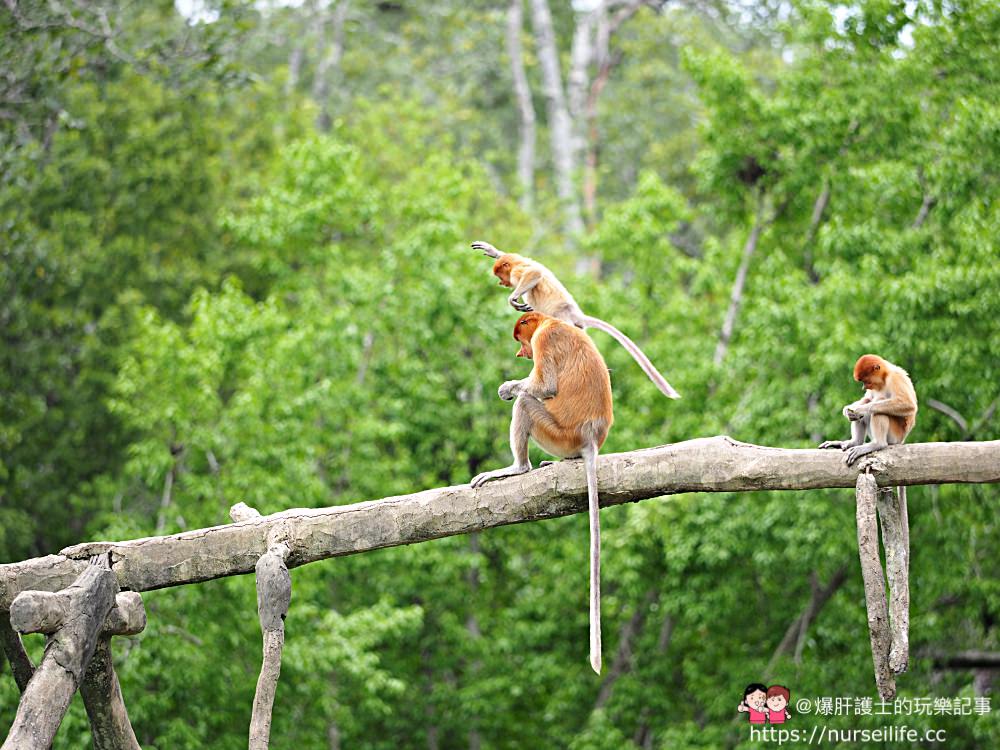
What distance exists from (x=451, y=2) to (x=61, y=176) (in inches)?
498

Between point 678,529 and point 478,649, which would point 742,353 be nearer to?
point 678,529

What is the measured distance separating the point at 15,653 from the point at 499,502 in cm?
242

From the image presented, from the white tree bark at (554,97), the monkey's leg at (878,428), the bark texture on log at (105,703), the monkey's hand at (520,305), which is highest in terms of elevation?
the white tree bark at (554,97)

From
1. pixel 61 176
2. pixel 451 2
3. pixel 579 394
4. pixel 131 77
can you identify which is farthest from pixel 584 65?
pixel 579 394

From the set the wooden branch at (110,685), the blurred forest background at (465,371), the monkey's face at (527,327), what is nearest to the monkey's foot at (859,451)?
the monkey's face at (527,327)

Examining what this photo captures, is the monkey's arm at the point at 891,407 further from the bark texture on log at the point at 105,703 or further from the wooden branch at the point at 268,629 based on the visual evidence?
the bark texture on log at the point at 105,703

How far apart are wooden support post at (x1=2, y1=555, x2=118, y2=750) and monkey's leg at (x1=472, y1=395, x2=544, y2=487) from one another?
63.9 inches

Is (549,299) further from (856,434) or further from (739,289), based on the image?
Result: (739,289)

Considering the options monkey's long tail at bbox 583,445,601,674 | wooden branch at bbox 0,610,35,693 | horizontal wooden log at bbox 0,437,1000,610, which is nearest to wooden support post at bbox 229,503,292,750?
horizontal wooden log at bbox 0,437,1000,610

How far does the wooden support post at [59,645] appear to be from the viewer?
486 centimetres

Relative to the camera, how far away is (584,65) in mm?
19766

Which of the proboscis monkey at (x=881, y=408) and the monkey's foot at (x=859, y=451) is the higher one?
the proboscis monkey at (x=881, y=408)

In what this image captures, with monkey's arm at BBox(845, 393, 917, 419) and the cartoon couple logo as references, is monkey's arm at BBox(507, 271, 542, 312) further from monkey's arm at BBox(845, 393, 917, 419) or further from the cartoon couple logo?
the cartoon couple logo

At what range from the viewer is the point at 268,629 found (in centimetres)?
496
